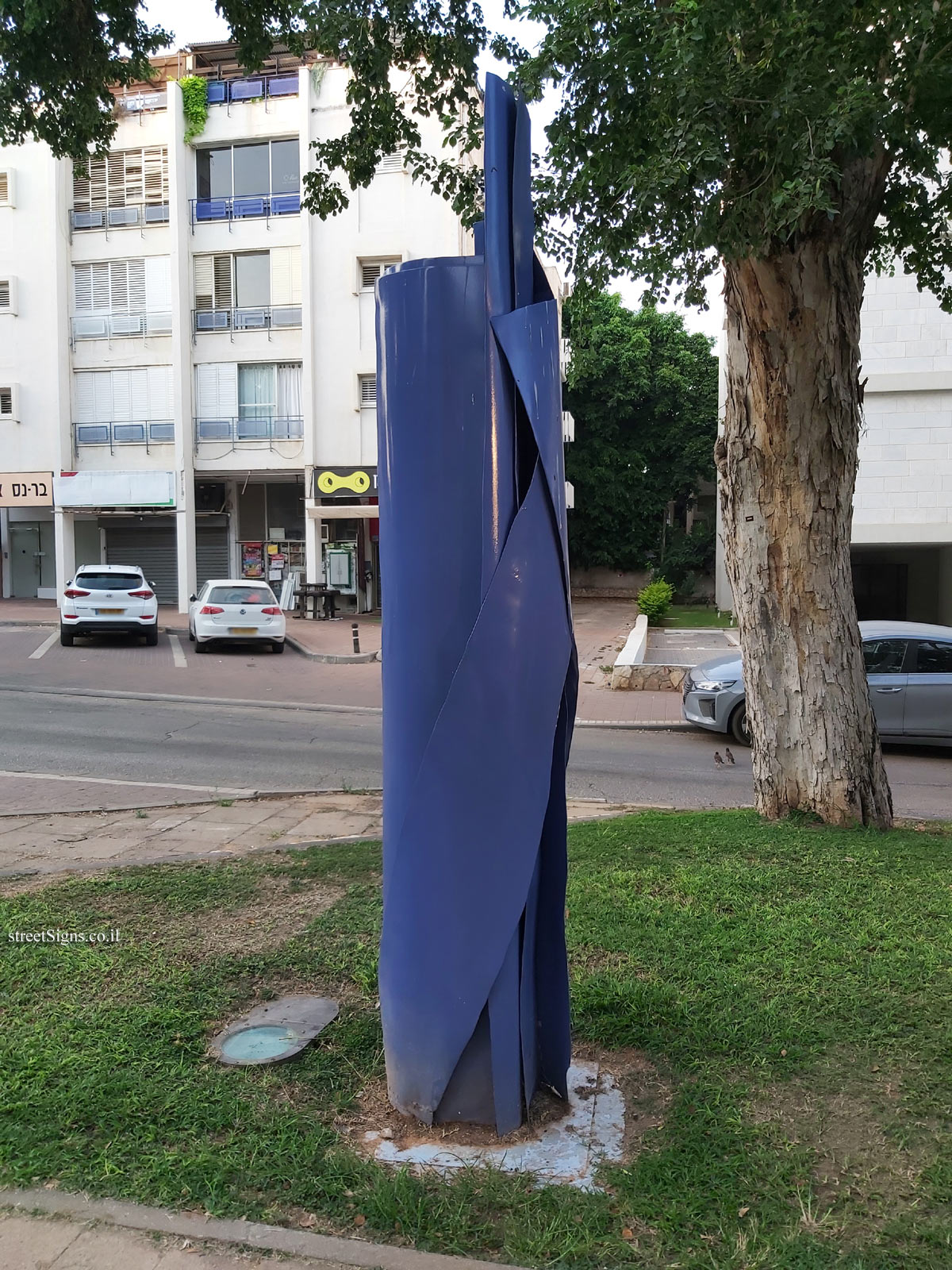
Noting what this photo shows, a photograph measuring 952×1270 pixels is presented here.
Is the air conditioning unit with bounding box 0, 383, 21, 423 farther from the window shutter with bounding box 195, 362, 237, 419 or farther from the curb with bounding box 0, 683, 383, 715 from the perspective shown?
the curb with bounding box 0, 683, 383, 715

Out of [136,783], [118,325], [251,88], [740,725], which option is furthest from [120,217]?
[740,725]

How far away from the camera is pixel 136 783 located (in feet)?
30.9

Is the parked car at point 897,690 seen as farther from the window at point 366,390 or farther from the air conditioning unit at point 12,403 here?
the air conditioning unit at point 12,403

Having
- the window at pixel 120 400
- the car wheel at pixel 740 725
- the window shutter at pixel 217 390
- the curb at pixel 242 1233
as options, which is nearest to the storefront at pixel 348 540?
the window shutter at pixel 217 390

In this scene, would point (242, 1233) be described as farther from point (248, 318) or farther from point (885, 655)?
point (248, 318)

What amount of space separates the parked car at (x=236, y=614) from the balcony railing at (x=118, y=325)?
43.4ft

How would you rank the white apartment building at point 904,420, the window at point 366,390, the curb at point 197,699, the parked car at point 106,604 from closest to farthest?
the curb at point 197,699
the parked car at point 106,604
the white apartment building at point 904,420
the window at point 366,390

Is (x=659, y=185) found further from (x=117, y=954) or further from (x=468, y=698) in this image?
(x=117, y=954)

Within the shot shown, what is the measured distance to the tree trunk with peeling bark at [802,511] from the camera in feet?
21.6

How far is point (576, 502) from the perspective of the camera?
124 feet

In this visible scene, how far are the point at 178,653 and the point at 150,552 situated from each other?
14.8 m

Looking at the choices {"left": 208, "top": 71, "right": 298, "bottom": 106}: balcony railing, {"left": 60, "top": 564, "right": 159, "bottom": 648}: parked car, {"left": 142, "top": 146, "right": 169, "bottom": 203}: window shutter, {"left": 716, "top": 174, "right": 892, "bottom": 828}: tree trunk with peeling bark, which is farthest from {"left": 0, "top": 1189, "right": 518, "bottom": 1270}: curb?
{"left": 142, "top": 146, "right": 169, "bottom": 203}: window shutter

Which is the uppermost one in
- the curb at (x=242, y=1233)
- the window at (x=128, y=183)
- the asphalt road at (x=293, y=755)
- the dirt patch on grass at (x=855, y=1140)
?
the window at (x=128, y=183)

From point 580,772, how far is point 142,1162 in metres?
7.60
